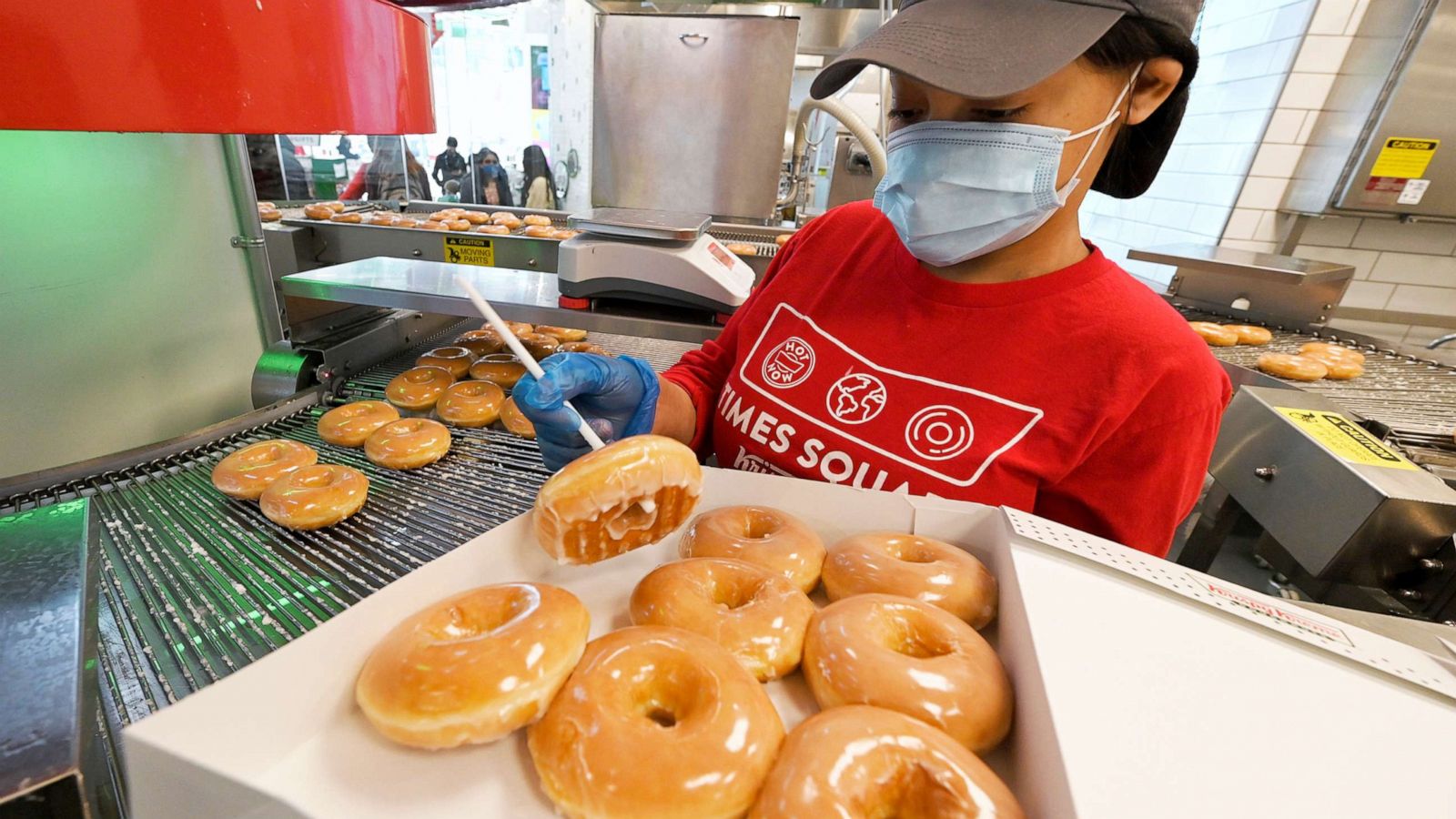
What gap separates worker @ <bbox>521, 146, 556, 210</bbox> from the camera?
739cm

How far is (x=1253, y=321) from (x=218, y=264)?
5.17 meters

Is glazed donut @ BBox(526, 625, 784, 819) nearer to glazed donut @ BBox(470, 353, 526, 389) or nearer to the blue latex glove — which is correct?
the blue latex glove

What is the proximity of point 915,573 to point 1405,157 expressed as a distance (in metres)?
5.07

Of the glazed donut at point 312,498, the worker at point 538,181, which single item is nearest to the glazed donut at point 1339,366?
the glazed donut at point 312,498

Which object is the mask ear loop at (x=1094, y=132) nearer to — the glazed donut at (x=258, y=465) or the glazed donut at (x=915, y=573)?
the glazed donut at (x=915, y=573)

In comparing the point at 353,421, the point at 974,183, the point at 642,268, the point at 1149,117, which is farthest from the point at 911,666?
the point at 353,421

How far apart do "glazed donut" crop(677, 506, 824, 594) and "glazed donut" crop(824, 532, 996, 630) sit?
36mm

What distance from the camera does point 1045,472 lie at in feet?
3.74

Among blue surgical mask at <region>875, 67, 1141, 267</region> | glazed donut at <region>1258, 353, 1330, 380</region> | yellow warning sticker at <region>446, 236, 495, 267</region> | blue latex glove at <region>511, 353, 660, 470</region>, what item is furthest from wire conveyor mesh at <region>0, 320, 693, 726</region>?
glazed donut at <region>1258, 353, 1330, 380</region>

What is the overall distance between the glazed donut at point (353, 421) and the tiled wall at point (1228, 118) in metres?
5.39

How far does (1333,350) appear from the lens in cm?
281

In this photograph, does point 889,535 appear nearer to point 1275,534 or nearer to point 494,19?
point 1275,534

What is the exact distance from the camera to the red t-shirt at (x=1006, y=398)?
111 centimetres

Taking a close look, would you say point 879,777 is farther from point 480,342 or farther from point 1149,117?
point 480,342
